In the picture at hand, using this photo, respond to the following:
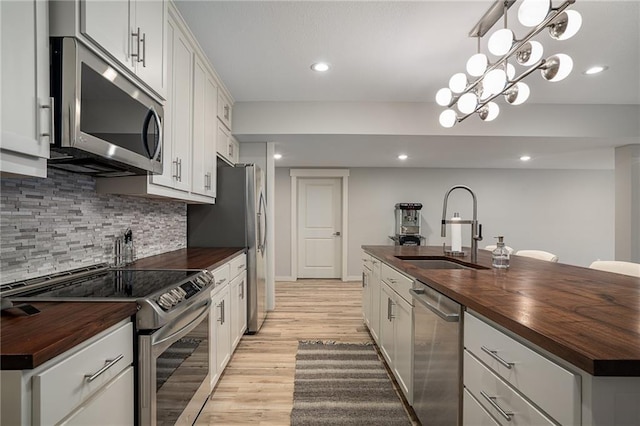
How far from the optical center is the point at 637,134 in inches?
142

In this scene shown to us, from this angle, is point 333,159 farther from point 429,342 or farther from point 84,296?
point 84,296

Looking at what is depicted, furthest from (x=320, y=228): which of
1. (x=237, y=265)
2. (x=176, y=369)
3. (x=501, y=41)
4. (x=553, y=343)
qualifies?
(x=553, y=343)

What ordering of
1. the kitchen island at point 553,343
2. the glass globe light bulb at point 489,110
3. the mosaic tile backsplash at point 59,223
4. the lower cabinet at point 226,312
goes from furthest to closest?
the glass globe light bulb at point 489,110 → the lower cabinet at point 226,312 → the mosaic tile backsplash at point 59,223 → the kitchen island at point 553,343

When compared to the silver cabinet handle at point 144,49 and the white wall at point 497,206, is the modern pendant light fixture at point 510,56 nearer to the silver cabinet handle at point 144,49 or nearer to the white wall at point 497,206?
the silver cabinet handle at point 144,49

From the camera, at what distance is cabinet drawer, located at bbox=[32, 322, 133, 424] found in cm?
75

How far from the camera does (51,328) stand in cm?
88

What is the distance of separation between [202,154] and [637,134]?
457 cm

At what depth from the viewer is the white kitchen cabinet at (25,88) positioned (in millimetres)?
901

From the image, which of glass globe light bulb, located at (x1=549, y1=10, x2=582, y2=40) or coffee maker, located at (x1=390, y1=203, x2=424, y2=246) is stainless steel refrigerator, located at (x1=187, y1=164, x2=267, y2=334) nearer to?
glass globe light bulb, located at (x1=549, y1=10, x2=582, y2=40)

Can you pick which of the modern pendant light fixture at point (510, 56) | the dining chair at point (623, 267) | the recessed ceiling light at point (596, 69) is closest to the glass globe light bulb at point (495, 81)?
the modern pendant light fixture at point (510, 56)

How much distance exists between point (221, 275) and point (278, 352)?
3.35 ft

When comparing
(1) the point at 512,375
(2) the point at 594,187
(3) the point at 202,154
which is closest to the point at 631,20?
(1) the point at 512,375

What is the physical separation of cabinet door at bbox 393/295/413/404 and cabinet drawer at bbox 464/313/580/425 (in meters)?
0.72

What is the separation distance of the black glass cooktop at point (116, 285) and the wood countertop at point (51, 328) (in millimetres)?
133
